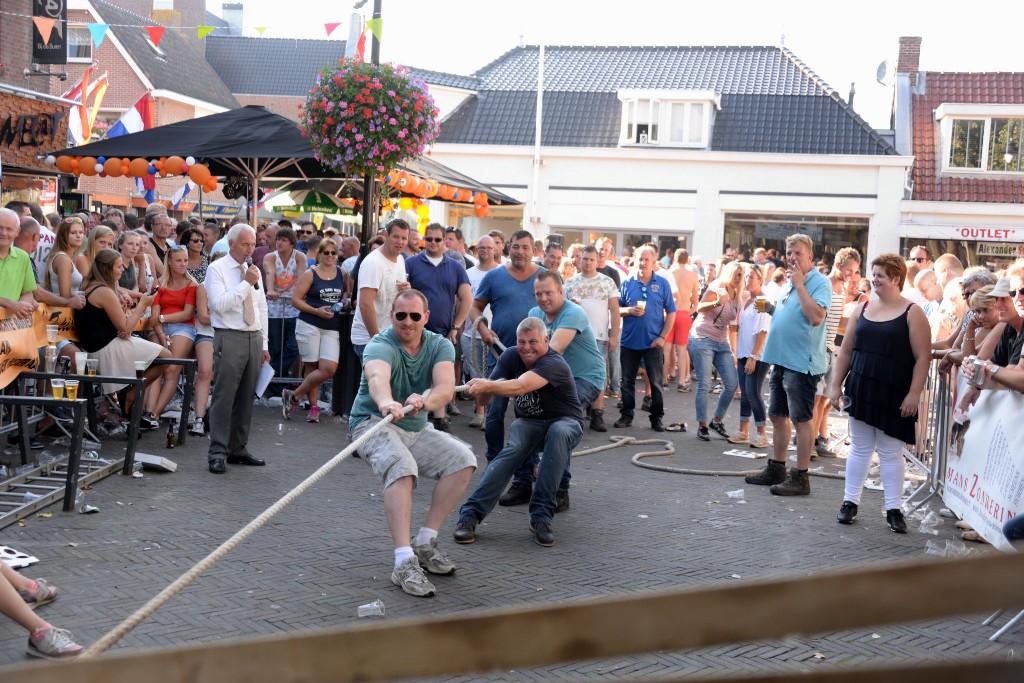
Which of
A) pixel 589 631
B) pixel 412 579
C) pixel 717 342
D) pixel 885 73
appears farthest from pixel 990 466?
pixel 885 73

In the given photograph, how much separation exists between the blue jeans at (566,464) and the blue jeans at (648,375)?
10.7 feet

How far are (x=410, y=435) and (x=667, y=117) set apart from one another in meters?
27.0

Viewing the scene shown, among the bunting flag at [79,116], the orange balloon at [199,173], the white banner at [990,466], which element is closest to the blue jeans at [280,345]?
the orange balloon at [199,173]

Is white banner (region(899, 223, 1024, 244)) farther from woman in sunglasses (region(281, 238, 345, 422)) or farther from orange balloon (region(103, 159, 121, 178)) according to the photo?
orange balloon (region(103, 159, 121, 178))

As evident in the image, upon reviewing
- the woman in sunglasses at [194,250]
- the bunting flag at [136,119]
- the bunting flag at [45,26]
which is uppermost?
the bunting flag at [45,26]

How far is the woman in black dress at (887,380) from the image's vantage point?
731cm

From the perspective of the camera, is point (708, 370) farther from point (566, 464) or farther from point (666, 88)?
point (666, 88)

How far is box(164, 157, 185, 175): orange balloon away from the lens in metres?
13.2

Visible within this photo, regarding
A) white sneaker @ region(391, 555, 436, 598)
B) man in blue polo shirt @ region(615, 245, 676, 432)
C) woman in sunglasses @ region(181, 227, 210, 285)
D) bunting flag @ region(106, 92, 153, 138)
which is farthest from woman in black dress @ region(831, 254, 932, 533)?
bunting flag @ region(106, 92, 153, 138)

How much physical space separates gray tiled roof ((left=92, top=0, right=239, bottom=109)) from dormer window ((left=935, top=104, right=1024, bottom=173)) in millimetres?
25543

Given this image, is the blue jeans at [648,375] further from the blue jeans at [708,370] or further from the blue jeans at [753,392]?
the blue jeans at [753,392]

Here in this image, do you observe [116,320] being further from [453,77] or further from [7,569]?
[453,77]

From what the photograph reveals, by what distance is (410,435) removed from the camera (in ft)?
19.9

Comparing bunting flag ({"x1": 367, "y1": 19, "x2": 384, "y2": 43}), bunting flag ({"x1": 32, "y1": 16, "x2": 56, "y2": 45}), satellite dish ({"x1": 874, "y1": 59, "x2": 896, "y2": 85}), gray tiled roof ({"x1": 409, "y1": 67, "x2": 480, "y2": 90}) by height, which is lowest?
bunting flag ({"x1": 367, "y1": 19, "x2": 384, "y2": 43})
